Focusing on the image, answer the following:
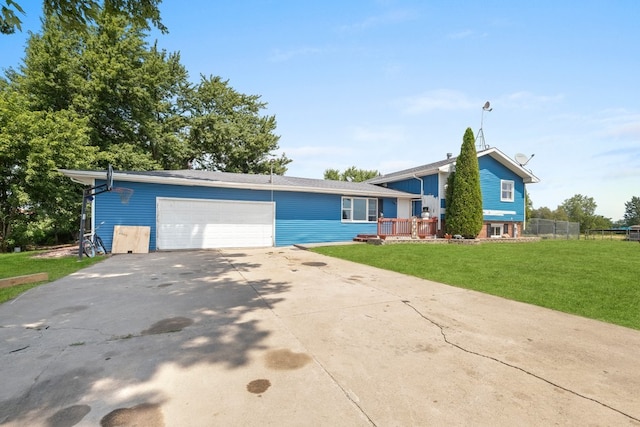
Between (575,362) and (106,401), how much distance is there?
4.05 metres

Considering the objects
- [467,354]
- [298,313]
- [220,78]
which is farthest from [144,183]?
[220,78]

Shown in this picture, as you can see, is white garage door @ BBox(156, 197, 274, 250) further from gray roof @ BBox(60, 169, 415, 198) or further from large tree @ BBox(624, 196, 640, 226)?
large tree @ BBox(624, 196, 640, 226)

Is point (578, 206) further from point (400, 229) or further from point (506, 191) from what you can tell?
point (400, 229)

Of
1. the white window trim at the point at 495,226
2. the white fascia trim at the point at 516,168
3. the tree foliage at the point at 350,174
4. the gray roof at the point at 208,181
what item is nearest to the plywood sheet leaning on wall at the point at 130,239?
the gray roof at the point at 208,181

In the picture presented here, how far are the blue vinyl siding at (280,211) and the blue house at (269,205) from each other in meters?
0.03

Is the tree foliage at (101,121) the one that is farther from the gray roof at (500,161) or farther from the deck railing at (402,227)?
the gray roof at (500,161)

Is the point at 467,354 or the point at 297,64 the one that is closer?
the point at 467,354

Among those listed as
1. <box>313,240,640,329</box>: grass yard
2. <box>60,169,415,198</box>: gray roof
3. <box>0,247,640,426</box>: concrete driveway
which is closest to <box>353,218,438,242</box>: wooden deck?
<box>60,169,415,198</box>: gray roof

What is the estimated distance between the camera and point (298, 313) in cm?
425

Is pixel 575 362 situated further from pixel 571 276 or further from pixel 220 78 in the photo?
pixel 220 78

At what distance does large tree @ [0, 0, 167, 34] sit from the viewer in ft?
14.3

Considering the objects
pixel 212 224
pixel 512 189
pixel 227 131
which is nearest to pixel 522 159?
pixel 512 189

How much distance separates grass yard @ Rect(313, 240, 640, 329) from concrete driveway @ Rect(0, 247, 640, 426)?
660 millimetres

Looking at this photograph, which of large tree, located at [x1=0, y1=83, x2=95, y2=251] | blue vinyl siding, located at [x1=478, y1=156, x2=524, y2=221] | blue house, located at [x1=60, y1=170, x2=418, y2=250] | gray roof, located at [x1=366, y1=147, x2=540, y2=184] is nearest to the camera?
blue house, located at [x1=60, y1=170, x2=418, y2=250]
